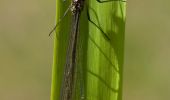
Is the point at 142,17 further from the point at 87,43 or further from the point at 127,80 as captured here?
the point at 87,43

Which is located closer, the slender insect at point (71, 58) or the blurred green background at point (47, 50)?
the slender insect at point (71, 58)

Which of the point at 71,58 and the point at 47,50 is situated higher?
the point at 71,58

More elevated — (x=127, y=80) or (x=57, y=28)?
(x=57, y=28)

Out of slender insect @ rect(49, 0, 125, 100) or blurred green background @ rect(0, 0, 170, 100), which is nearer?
slender insect @ rect(49, 0, 125, 100)

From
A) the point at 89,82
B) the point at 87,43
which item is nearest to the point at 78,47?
the point at 87,43

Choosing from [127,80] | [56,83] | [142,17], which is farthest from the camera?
[142,17]

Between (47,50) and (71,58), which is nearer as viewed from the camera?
(71,58)

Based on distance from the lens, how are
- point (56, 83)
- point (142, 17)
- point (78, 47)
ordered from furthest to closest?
point (142, 17), point (78, 47), point (56, 83)

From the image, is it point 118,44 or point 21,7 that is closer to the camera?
point 118,44
